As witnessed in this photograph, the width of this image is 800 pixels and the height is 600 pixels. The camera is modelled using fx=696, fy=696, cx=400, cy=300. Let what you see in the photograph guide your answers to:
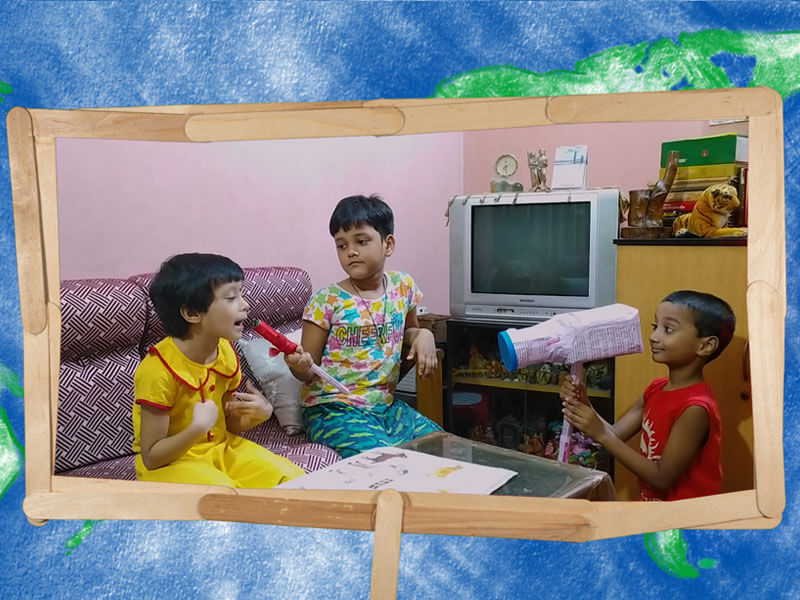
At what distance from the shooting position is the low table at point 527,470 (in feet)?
2.78

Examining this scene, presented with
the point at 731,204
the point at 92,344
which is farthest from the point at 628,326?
the point at 92,344

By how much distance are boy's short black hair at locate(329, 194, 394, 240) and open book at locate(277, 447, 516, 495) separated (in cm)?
28

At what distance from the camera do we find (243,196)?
0.90 meters

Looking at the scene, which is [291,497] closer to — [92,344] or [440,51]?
[92,344]

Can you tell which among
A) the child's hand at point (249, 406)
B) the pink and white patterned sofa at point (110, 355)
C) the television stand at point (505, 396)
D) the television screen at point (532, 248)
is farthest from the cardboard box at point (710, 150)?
the child's hand at point (249, 406)

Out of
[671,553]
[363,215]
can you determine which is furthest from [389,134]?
[671,553]

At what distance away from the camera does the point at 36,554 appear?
35.8 inches

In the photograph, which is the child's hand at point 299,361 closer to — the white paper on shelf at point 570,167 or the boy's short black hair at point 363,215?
the boy's short black hair at point 363,215

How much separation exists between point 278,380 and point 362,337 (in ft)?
0.41

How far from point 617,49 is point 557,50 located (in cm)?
7

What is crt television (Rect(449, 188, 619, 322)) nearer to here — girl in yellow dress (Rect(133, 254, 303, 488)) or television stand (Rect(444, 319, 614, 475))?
television stand (Rect(444, 319, 614, 475))

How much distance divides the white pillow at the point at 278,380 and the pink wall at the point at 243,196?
0.11 m

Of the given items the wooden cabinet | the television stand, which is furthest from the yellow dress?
the wooden cabinet

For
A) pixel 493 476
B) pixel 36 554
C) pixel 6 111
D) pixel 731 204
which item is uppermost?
pixel 6 111
